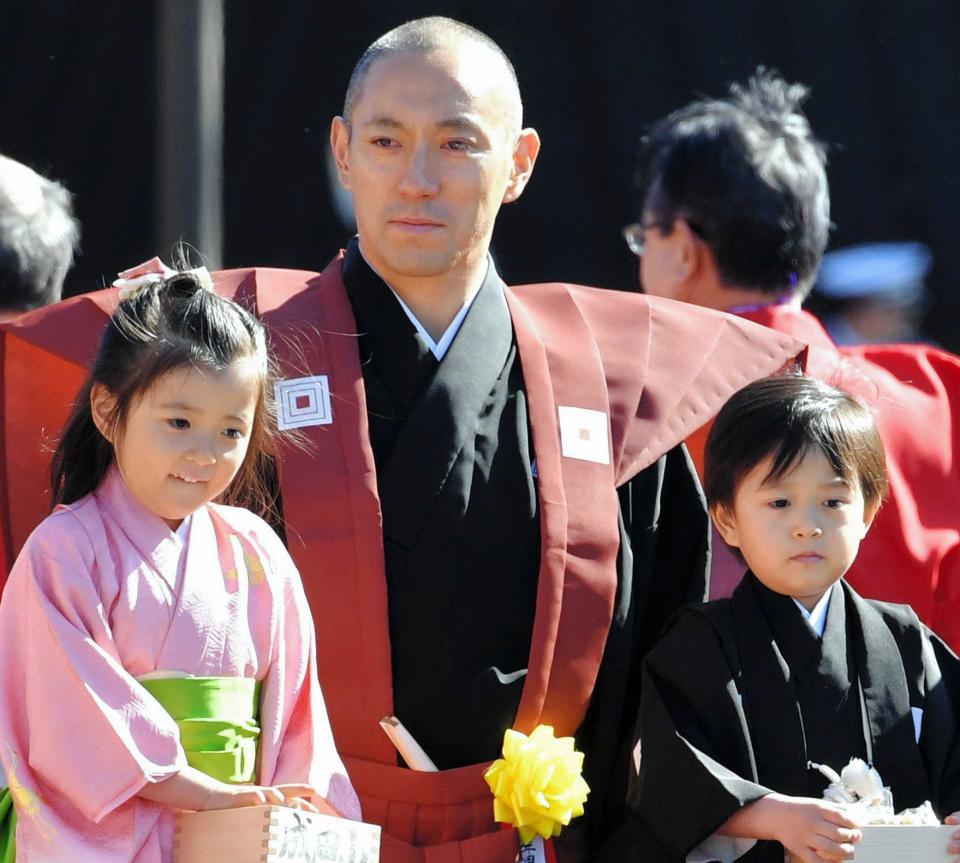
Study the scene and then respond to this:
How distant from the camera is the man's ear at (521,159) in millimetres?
3146

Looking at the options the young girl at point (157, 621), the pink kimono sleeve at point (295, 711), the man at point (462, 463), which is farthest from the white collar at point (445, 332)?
the pink kimono sleeve at point (295, 711)

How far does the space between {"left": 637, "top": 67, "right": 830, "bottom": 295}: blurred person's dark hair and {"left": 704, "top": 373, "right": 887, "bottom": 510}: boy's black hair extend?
2.58 feet

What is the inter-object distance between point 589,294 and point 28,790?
4.56ft

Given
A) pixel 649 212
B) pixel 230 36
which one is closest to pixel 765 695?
pixel 649 212

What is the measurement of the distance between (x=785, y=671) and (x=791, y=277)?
119 cm

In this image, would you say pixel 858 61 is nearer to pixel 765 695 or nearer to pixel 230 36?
pixel 230 36

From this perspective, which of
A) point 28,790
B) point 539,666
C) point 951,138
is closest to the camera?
point 28,790

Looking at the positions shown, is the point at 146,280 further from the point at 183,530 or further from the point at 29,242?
the point at 29,242

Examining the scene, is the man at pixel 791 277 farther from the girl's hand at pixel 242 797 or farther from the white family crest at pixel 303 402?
the girl's hand at pixel 242 797

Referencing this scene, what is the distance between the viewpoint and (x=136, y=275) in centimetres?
269

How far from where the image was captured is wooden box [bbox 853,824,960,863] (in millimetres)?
2309

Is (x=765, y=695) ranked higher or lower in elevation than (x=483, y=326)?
lower

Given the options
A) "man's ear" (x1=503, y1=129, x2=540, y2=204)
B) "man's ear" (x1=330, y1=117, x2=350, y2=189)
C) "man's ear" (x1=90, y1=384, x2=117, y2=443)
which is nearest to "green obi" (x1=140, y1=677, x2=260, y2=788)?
"man's ear" (x1=90, y1=384, x2=117, y2=443)

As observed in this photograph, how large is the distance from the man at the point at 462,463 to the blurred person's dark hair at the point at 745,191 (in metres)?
0.41
